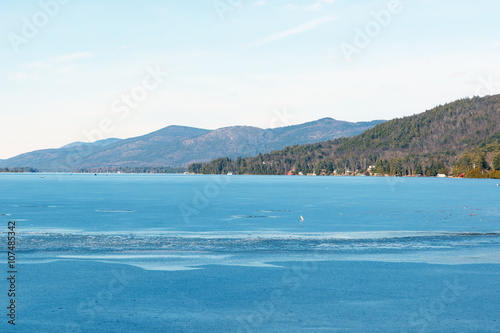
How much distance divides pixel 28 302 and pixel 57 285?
2.64m

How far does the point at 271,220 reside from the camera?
49969 millimetres

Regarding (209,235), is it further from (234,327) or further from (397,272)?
(234,327)

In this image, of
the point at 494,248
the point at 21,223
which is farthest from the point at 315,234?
the point at 21,223

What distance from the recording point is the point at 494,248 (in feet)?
106

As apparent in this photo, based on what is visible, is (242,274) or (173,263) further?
(173,263)

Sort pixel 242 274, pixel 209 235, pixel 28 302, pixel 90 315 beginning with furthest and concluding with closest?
pixel 209 235 < pixel 242 274 < pixel 28 302 < pixel 90 315

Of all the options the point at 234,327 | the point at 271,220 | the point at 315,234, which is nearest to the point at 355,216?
the point at 271,220

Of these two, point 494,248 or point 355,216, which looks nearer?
point 494,248

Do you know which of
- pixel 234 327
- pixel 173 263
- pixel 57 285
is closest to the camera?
pixel 234 327

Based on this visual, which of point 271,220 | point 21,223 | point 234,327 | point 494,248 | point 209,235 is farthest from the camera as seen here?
point 271,220

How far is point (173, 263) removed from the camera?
27344mm

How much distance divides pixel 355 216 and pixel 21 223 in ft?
101

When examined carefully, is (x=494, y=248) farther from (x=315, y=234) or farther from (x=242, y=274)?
(x=242, y=274)

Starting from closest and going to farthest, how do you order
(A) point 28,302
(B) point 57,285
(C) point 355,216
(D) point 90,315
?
(D) point 90,315, (A) point 28,302, (B) point 57,285, (C) point 355,216
